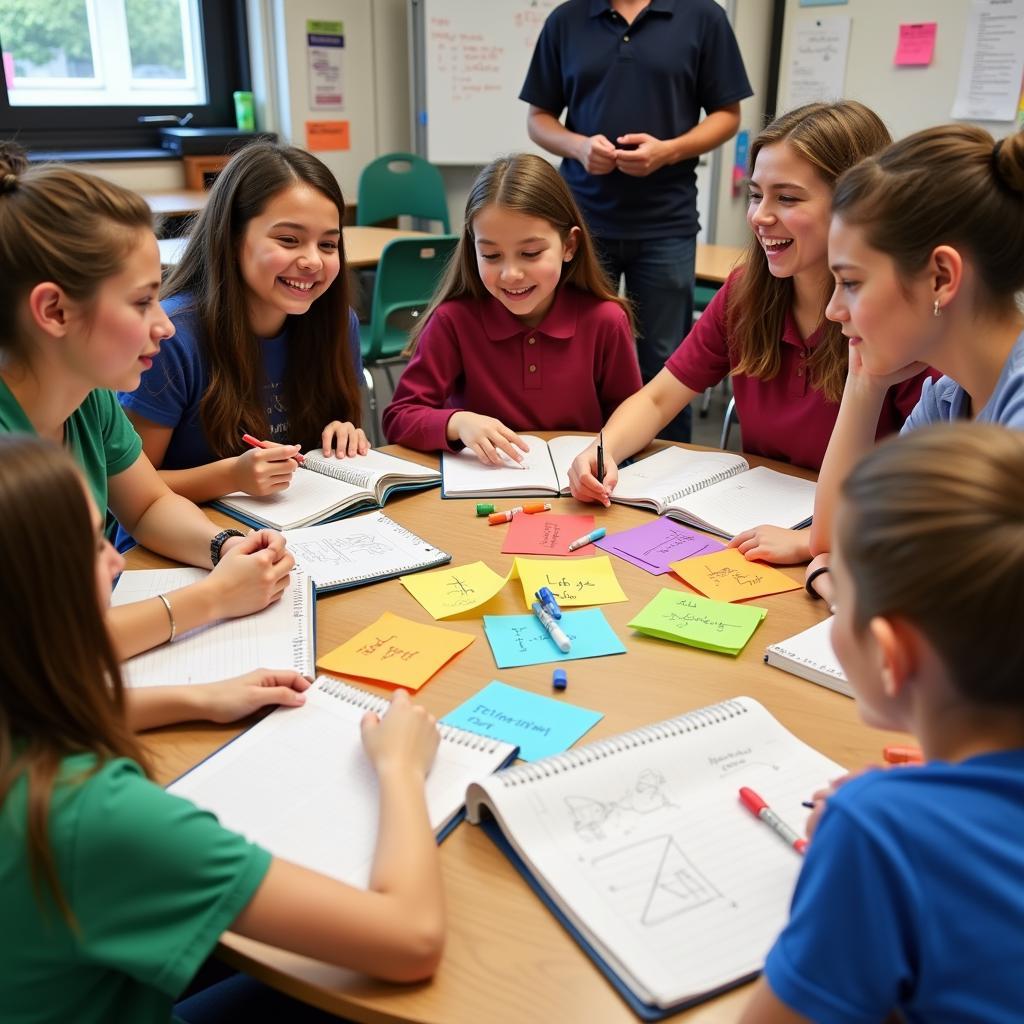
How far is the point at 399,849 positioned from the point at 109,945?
0.23 meters

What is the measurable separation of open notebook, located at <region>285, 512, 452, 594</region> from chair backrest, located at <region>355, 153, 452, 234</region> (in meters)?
3.13

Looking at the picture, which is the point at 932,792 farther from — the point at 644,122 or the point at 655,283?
the point at 644,122

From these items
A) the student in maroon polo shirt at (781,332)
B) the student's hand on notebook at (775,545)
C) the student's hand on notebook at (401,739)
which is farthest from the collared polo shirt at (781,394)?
the student's hand on notebook at (401,739)

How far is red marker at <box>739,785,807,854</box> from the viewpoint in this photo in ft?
2.84

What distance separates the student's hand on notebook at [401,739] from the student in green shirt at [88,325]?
1.13 ft

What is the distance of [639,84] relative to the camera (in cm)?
295

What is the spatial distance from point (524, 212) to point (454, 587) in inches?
37.2

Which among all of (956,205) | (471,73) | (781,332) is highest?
(471,73)

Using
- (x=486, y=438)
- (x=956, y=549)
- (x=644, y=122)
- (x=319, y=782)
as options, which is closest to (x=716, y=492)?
(x=486, y=438)

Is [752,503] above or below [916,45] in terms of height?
below

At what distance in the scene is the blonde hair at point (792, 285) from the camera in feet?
5.65

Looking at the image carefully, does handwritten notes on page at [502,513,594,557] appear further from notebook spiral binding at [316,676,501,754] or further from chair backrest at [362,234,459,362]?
chair backrest at [362,234,459,362]

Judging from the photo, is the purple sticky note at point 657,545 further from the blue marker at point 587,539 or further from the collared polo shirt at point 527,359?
the collared polo shirt at point 527,359

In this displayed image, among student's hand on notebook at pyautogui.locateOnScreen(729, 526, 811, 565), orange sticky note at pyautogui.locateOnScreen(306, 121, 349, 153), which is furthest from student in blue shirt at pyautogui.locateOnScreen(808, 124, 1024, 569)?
orange sticky note at pyautogui.locateOnScreen(306, 121, 349, 153)
